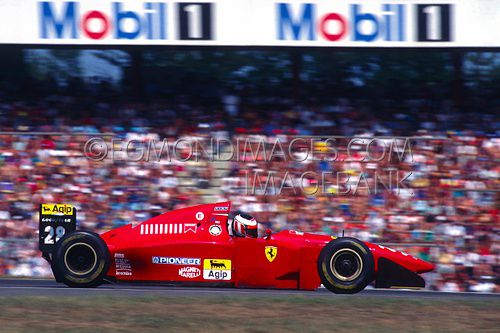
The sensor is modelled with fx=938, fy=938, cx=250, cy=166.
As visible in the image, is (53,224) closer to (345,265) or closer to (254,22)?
(345,265)

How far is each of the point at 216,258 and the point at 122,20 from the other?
6034mm

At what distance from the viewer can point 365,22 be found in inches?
639

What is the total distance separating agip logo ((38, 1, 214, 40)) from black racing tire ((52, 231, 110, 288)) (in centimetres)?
538

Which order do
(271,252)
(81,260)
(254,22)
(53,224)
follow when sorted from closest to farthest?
(271,252) < (81,260) < (53,224) < (254,22)

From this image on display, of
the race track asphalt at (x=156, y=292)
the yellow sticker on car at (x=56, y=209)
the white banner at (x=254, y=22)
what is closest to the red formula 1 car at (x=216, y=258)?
the race track asphalt at (x=156, y=292)

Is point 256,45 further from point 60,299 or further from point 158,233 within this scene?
point 60,299

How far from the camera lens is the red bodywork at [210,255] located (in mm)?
11742

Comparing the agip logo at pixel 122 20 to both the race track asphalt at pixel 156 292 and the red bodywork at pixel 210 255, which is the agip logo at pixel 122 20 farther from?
the red bodywork at pixel 210 255

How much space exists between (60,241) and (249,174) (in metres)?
5.34

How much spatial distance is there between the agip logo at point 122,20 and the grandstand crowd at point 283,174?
175 cm

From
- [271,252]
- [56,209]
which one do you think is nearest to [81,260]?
[56,209]

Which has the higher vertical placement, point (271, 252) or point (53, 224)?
point (53, 224)

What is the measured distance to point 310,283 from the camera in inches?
470

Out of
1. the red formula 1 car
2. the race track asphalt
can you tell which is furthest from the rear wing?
the race track asphalt
